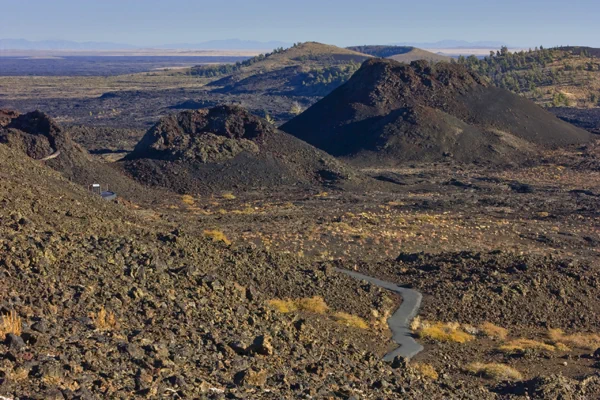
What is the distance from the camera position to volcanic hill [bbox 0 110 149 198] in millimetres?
53125

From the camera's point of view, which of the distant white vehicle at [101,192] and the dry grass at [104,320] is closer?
the dry grass at [104,320]

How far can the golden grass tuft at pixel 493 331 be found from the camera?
2662 centimetres

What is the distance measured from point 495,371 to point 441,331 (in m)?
4.46

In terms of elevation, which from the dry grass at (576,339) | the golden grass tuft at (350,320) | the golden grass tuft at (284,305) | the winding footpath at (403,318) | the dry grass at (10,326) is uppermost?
the dry grass at (10,326)

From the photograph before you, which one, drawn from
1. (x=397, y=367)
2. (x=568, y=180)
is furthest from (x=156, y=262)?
(x=568, y=180)

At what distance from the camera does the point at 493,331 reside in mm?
26984

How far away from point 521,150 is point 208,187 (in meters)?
35.0

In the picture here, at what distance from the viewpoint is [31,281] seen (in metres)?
17.6

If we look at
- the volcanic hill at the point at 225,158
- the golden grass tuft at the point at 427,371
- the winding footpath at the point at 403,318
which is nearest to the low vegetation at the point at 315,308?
the winding footpath at the point at 403,318

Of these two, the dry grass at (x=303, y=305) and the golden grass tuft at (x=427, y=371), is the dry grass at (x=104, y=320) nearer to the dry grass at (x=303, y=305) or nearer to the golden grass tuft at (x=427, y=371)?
the golden grass tuft at (x=427, y=371)

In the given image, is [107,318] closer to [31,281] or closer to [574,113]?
[31,281]

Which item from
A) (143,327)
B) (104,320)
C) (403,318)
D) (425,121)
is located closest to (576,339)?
(403,318)

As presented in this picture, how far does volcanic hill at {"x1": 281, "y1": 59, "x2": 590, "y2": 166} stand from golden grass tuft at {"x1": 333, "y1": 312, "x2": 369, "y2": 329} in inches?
1839

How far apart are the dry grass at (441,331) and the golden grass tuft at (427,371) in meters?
3.21
